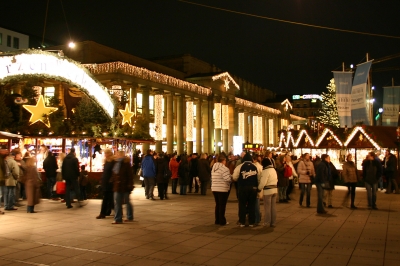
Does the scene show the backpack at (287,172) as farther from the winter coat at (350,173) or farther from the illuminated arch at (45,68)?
the illuminated arch at (45,68)

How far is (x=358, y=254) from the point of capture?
814cm

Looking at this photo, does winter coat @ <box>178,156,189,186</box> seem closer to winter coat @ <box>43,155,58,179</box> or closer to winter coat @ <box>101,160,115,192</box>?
winter coat @ <box>43,155,58,179</box>

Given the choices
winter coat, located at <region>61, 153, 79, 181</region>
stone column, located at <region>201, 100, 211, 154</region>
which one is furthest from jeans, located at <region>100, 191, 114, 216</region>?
stone column, located at <region>201, 100, 211, 154</region>

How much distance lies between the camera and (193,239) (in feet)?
31.1

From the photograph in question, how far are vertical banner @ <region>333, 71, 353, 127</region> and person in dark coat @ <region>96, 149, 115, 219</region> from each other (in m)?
18.8

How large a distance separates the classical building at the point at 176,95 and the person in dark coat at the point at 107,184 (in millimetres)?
22096

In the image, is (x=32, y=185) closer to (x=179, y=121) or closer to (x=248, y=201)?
(x=248, y=201)

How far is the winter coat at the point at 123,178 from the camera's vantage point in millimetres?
11375

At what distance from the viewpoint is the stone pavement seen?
7.75m

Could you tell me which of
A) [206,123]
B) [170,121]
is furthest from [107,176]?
[206,123]

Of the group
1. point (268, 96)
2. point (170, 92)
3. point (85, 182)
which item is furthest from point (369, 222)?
point (268, 96)

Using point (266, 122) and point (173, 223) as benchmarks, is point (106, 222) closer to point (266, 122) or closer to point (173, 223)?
point (173, 223)

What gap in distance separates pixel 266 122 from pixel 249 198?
73.9 metres

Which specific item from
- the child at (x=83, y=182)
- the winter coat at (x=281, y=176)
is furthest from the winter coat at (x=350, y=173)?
the child at (x=83, y=182)
